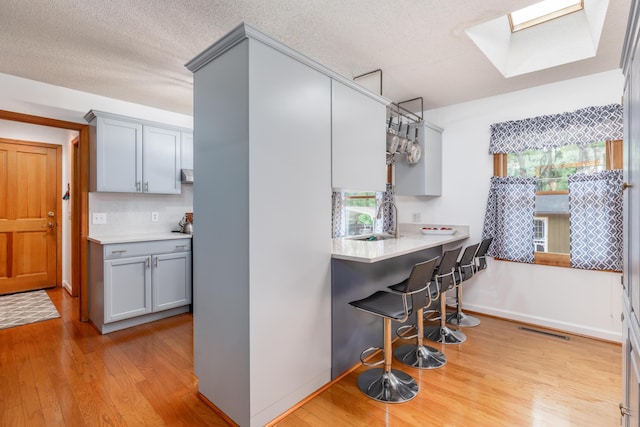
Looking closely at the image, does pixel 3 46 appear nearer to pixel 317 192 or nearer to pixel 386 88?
pixel 317 192

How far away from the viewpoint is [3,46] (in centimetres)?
249

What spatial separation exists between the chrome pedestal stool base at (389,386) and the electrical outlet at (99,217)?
10.7 ft

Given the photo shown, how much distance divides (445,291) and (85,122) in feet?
13.7

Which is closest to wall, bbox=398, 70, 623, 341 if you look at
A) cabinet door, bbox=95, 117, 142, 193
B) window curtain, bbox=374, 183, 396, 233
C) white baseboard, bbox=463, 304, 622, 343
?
white baseboard, bbox=463, 304, 622, 343

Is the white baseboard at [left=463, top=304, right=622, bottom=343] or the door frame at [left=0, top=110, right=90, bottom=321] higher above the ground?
the door frame at [left=0, top=110, right=90, bottom=321]

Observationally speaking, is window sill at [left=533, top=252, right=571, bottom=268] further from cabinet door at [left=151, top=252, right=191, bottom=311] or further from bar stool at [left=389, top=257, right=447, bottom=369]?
cabinet door at [left=151, top=252, right=191, bottom=311]

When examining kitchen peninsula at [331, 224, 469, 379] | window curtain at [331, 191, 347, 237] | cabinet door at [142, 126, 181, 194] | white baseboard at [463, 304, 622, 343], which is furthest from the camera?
window curtain at [331, 191, 347, 237]

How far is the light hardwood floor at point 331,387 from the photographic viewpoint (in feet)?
6.31

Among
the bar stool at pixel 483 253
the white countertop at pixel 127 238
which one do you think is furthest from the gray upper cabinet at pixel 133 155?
the bar stool at pixel 483 253

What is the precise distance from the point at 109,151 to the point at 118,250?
108 cm

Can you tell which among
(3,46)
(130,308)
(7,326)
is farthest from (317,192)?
(7,326)

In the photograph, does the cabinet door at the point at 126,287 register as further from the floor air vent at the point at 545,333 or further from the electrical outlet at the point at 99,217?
the floor air vent at the point at 545,333

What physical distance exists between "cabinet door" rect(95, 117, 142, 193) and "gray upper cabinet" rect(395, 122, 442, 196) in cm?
307

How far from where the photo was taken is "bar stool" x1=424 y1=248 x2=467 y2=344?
2533 mm
